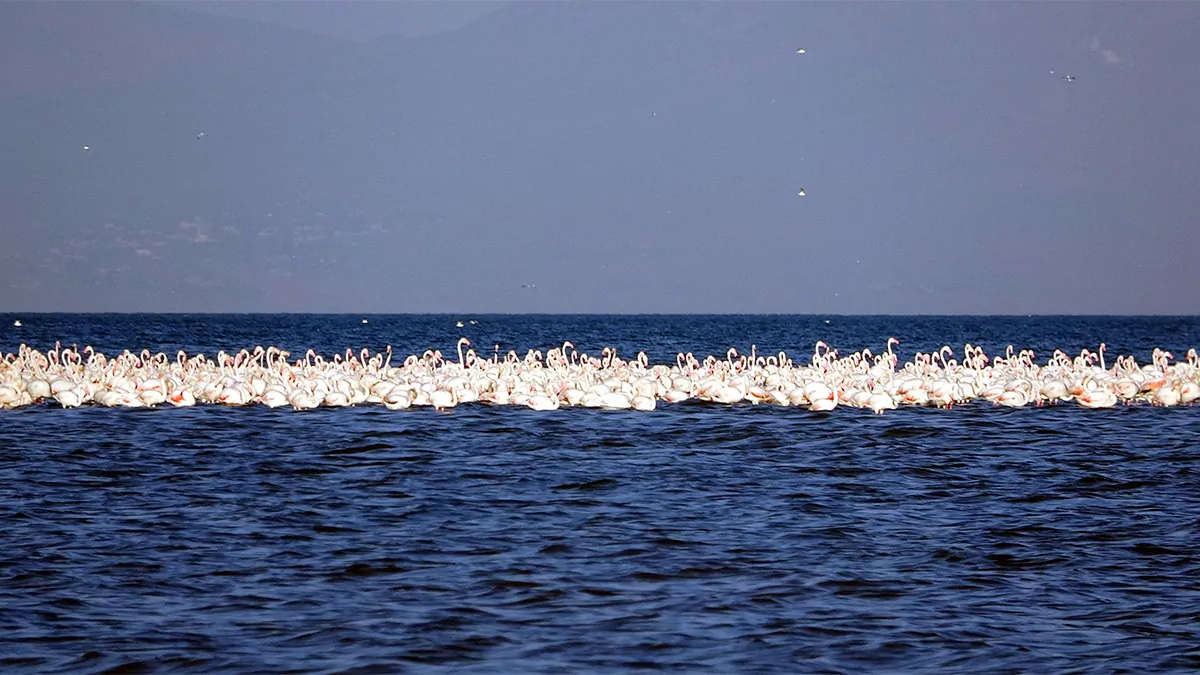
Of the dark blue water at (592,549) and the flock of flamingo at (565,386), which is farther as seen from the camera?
the flock of flamingo at (565,386)

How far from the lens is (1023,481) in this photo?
16047 millimetres

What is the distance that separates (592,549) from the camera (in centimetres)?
1182

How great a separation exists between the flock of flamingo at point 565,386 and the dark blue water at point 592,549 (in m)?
2.64

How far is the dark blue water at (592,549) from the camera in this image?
351 inches

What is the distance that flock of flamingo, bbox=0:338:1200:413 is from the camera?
2347 centimetres

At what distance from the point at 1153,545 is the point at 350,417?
13.1 meters

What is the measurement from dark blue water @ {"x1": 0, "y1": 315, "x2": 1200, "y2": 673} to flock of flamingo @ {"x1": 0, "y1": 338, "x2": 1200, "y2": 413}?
2642mm

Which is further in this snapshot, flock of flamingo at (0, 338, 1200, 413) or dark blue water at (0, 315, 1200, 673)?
flock of flamingo at (0, 338, 1200, 413)

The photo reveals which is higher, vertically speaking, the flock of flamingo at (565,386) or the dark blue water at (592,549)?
the flock of flamingo at (565,386)

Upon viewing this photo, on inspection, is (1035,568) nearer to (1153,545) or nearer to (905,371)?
(1153,545)

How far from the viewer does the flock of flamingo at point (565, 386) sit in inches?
924

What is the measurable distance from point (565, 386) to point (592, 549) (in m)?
12.6

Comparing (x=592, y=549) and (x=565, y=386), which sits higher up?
(x=565, y=386)

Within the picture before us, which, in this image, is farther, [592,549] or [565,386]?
[565,386]
